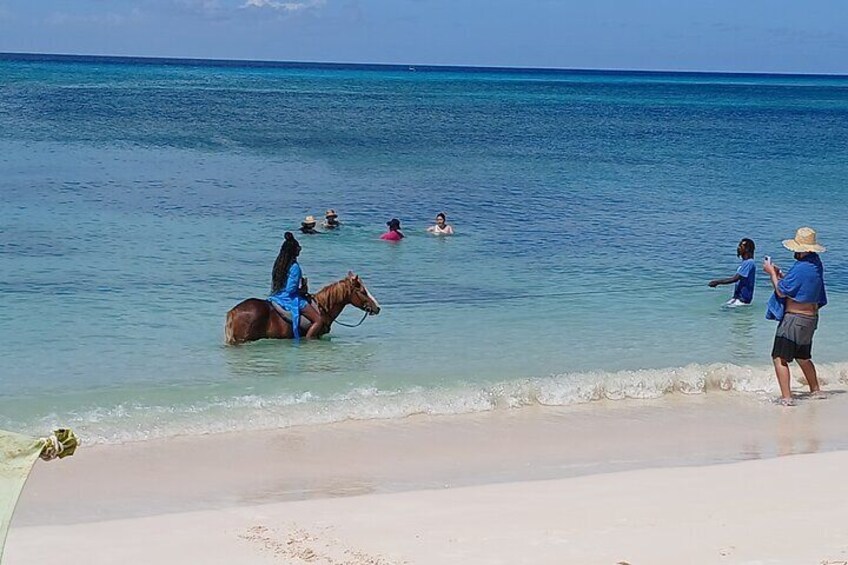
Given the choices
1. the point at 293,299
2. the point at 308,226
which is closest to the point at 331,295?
the point at 293,299

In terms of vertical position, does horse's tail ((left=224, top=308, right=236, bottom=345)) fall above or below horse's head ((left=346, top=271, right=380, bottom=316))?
below

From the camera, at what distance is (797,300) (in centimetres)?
1073

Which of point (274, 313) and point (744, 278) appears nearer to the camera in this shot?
point (274, 313)

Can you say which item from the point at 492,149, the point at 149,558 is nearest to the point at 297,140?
the point at 492,149

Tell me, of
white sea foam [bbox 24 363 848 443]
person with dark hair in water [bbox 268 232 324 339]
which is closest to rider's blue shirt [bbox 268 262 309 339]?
person with dark hair in water [bbox 268 232 324 339]

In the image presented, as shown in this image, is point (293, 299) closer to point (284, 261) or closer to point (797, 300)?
point (284, 261)

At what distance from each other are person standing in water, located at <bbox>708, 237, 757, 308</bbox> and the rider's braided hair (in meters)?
6.12

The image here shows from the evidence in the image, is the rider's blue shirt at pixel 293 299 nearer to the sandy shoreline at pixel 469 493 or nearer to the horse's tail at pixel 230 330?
the horse's tail at pixel 230 330

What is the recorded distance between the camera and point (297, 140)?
154 ft

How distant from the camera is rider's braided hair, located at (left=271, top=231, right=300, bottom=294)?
493 inches

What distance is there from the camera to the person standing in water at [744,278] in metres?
15.4

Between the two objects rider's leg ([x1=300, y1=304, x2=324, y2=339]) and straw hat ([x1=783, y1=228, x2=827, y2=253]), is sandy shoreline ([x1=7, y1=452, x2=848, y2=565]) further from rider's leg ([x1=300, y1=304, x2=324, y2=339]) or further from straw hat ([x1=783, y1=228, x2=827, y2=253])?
rider's leg ([x1=300, y1=304, x2=324, y2=339])

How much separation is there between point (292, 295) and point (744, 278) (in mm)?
6218

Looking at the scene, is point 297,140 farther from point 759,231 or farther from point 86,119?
point 759,231
